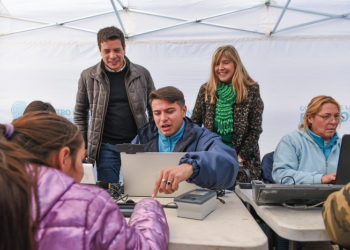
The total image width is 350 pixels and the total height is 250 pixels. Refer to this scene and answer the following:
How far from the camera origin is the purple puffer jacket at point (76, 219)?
2.04ft

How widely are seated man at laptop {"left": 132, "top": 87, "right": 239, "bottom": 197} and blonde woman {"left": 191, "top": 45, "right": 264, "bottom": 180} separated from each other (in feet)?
1.88

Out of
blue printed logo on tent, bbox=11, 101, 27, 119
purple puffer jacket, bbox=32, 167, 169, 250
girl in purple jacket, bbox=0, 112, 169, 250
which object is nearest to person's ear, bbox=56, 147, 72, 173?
girl in purple jacket, bbox=0, 112, 169, 250

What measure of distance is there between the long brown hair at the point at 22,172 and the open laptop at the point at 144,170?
63 centimetres

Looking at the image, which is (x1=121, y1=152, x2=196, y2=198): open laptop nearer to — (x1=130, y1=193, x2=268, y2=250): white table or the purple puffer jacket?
(x1=130, y1=193, x2=268, y2=250): white table

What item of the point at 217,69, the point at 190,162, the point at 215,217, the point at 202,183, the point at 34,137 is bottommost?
the point at 215,217

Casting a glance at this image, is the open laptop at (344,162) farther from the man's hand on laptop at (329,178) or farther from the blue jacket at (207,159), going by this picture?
the blue jacket at (207,159)

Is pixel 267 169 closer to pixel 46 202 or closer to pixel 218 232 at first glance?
pixel 218 232

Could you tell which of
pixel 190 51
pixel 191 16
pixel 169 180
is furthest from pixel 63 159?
pixel 191 16

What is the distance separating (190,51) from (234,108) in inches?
66.7

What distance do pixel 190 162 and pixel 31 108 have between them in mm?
1507

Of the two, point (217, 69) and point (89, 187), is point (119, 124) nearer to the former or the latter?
point (217, 69)

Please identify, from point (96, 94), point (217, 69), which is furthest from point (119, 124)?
point (217, 69)

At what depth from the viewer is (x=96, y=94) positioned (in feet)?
7.99

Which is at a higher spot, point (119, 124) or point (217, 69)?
point (217, 69)
